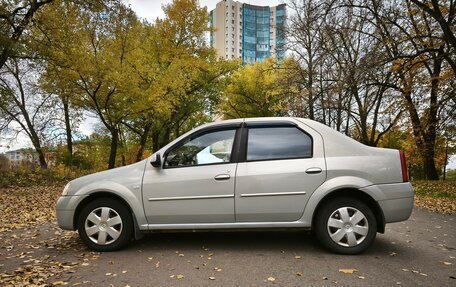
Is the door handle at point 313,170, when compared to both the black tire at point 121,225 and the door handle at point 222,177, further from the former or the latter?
the black tire at point 121,225

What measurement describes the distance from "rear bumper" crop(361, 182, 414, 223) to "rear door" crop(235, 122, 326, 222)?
2.39 feet

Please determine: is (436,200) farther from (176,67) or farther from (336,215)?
(176,67)

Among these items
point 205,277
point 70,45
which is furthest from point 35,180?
point 205,277

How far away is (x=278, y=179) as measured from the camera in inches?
178

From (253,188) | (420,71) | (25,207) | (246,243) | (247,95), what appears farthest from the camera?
(247,95)

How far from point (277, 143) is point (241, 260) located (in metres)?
1.67

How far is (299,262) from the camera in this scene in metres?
4.19

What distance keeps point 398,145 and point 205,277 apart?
33739 mm

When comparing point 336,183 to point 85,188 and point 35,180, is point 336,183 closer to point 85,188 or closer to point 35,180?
point 85,188

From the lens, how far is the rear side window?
469 centimetres

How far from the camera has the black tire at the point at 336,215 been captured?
14.5 ft

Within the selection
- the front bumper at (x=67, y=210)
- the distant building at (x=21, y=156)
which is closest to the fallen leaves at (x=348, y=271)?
the front bumper at (x=67, y=210)

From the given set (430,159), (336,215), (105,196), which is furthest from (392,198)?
(430,159)

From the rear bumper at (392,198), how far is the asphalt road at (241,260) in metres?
0.58
